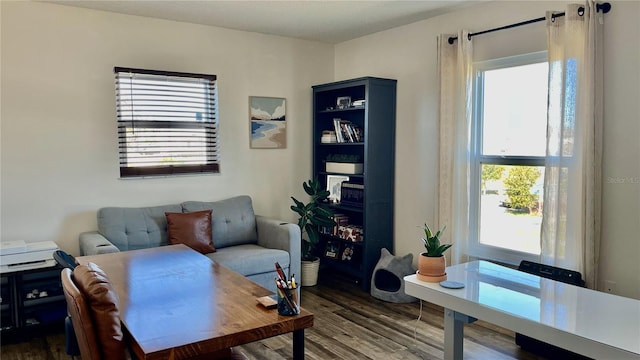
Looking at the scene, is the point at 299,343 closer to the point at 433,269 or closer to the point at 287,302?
the point at 287,302

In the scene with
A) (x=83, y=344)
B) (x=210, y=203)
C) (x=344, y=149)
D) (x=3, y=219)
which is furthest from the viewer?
(x=344, y=149)

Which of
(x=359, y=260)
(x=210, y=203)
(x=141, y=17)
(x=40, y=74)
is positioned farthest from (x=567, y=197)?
(x=40, y=74)

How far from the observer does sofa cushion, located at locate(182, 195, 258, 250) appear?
417 centimetres

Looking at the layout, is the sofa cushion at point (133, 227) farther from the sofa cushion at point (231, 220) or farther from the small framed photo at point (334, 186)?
the small framed photo at point (334, 186)

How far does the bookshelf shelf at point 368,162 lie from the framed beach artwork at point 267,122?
38 centimetres

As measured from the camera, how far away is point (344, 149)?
503 cm

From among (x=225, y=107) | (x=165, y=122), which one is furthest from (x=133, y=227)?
(x=225, y=107)

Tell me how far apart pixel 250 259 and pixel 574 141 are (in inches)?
96.7

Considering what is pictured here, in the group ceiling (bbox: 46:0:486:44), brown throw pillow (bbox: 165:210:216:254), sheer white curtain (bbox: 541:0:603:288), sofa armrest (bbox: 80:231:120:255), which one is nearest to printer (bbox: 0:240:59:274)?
sofa armrest (bbox: 80:231:120:255)

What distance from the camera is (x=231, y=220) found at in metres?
4.25

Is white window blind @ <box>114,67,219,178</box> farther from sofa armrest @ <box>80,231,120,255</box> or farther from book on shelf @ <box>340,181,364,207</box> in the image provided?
book on shelf @ <box>340,181,364,207</box>

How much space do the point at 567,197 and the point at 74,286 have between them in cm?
287

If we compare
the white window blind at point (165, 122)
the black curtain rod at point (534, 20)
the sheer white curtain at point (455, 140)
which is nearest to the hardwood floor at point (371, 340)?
the sheer white curtain at point (455, 140)

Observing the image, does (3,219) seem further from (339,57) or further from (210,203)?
(339,57)
